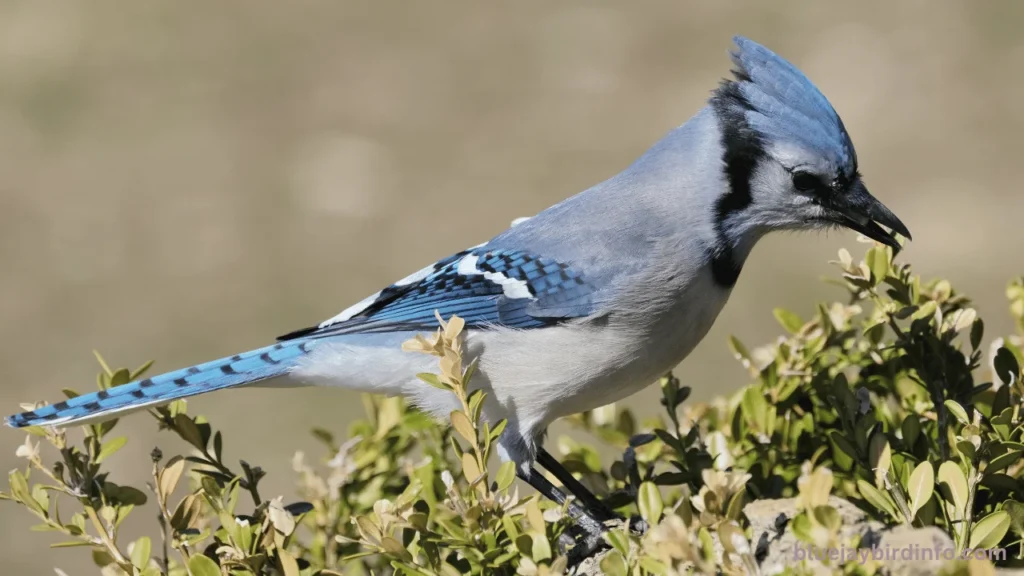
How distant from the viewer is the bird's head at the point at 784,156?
7.38 ft

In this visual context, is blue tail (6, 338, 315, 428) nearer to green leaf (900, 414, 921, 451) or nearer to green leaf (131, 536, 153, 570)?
green leaf (131, 536, 153, 570)

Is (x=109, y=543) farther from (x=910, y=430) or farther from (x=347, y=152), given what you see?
(x=347, y=152)

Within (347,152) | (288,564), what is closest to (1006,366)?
(288,564)

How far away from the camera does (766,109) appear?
2273 mm

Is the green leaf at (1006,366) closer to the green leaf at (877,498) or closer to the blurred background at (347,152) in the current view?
the green leaf at (877,498)

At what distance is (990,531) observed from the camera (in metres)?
1.58

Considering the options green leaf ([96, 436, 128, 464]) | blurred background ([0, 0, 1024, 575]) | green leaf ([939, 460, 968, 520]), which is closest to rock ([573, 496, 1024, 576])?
green leaf ([939, 460, 968, 520])

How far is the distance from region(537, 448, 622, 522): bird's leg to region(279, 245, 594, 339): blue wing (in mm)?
302

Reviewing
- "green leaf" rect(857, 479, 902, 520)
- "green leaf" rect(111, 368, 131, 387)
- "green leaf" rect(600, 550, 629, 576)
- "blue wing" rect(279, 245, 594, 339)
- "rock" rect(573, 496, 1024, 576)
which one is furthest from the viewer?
"blue wing" rect(279, 245, 594, 339)

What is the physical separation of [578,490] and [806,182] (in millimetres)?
800

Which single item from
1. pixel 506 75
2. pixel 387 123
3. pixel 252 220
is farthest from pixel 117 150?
pixel 506 75

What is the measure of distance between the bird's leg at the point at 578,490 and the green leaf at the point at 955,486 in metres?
0.71

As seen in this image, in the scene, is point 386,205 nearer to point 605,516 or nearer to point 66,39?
point 66,39

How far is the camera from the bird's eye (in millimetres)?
2320
